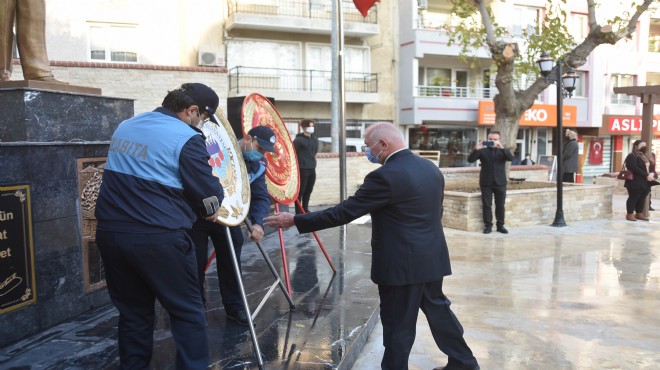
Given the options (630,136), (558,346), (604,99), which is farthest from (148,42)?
(630,136)

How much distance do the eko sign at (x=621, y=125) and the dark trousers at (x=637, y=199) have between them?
18320 mm

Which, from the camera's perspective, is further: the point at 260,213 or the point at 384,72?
the point at 384,72

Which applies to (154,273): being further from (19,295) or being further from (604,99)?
(604,99)

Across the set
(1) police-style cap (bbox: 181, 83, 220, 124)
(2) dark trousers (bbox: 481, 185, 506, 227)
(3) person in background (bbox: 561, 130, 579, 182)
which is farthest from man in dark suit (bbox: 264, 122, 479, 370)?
(3) person in background (bbox: 561, 130, 579, 182)

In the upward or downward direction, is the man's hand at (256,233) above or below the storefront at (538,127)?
below

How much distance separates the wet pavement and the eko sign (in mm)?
22315

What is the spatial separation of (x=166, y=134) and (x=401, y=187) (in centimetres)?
138

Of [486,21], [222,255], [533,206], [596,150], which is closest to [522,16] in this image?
[596,150]

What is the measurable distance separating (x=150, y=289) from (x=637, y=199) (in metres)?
11.5

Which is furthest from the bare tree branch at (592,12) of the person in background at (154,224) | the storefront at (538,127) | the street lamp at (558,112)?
the storefront at (538,127)

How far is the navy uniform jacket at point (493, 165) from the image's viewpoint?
31.9ft

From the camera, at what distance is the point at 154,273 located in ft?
9.25

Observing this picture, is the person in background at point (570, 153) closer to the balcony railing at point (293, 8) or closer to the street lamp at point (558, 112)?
the street lamp at point (558, 112)

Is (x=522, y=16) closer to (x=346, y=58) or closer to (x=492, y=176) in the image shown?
(x=346, y=58)
